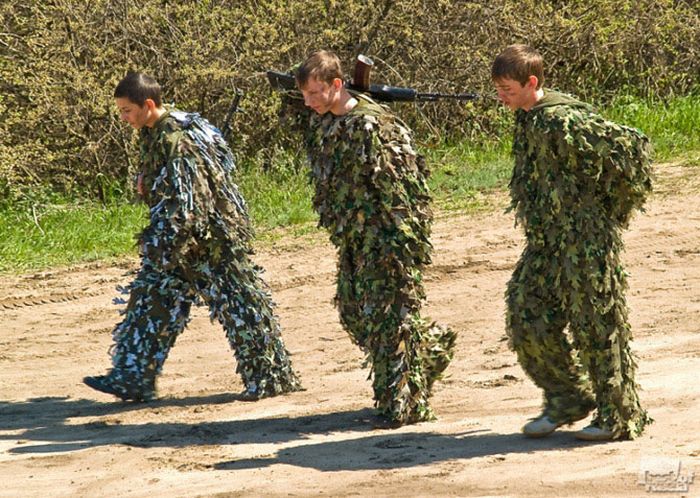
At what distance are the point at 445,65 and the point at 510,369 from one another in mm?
6051

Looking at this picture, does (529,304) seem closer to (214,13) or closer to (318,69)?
(318,69)

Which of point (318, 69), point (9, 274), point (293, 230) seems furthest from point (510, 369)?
point (9, 274)

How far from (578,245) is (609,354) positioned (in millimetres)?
477

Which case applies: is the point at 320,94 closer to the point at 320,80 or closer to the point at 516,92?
the point at 320,80

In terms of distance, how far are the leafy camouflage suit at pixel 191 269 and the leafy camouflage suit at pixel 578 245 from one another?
1780 millimetres

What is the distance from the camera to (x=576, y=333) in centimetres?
597

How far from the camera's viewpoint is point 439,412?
22.7 feet

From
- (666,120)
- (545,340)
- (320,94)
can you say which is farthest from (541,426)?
(666,120)

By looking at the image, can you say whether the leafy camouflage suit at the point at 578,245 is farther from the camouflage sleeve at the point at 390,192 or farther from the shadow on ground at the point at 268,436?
the camouflage sleeve at the point at 390,192

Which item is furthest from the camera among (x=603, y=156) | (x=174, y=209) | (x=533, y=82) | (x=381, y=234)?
(x=174, y=209)

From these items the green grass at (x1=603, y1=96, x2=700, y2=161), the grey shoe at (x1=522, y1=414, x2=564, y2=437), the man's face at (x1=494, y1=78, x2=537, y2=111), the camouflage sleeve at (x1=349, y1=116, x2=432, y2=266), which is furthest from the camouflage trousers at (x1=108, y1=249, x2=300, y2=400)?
the green grass at (x1=603, y1=96, x2=700, y2=161)

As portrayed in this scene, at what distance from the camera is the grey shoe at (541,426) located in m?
6.14

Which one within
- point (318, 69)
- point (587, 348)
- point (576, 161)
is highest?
point (318, 69)
